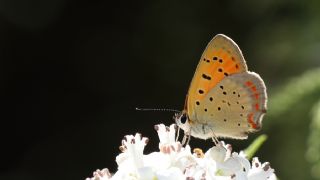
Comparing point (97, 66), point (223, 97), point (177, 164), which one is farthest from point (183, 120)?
point (97, 66)

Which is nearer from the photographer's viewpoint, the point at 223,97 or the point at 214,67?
the point at 214,67

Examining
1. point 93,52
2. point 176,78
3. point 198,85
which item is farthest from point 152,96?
point 198,85

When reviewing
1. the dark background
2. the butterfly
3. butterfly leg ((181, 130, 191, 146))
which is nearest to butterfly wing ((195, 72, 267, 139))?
the butterfly

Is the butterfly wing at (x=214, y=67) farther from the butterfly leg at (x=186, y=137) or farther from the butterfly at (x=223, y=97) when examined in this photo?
the butterfly leg at (x=186, y=137)

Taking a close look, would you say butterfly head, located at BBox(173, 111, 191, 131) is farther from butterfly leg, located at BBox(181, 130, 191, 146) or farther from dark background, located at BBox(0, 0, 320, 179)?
dark background, located at BBox(0, 0, 320, 179)

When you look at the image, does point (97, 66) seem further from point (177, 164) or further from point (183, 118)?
point (177, 164)

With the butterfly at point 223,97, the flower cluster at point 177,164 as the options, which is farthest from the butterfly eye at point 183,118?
the flower cluster at point 177,164
